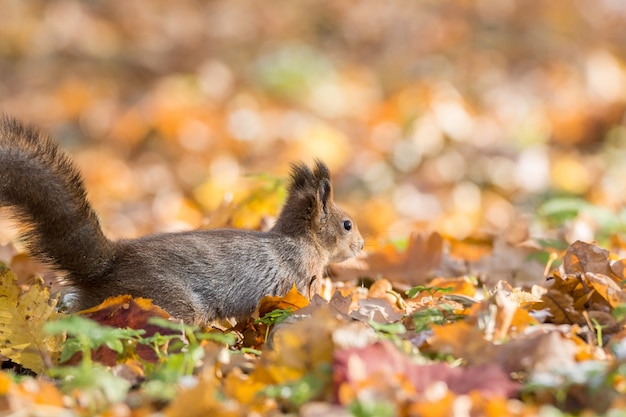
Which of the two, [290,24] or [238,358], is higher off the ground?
[290,24]

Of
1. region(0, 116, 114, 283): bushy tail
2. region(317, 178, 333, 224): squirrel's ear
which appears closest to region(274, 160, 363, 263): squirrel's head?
region(317, 178, 333, 224): squirrel's ear

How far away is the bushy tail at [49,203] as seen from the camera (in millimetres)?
2971

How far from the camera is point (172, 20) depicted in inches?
462

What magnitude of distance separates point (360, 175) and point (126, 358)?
5.21m

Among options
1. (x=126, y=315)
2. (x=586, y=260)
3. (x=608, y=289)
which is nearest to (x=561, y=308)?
(x=608, y=289)

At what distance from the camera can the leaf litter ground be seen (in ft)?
6.85

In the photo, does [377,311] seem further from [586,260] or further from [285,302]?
[586,260]

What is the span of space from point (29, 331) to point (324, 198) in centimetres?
158

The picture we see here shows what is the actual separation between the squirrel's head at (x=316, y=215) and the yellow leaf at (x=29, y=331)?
1295mm

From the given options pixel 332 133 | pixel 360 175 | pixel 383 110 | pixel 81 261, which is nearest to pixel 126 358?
pixel 81 261

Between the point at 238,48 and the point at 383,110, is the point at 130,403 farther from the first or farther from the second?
the point at 238,48

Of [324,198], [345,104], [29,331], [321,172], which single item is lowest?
[29,331]

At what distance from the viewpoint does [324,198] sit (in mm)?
3963

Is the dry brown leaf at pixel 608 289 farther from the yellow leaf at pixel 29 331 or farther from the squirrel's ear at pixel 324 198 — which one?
the yellow leaf at pixel 29 331
